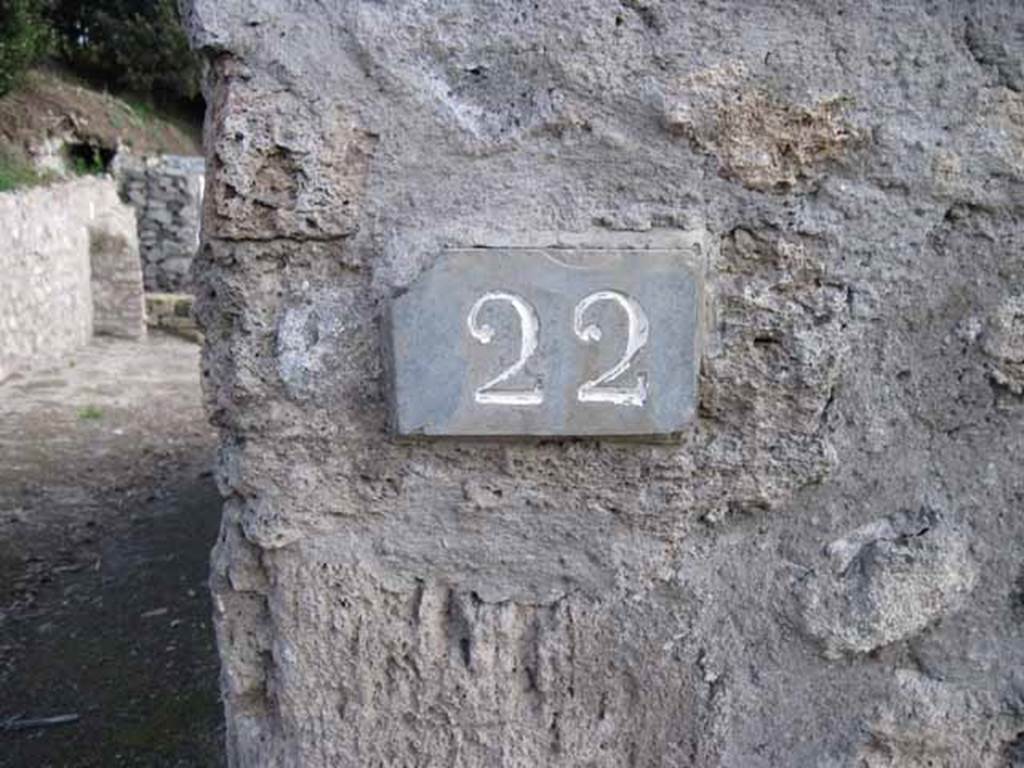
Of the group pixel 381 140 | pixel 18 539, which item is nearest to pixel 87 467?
pixel 18 539

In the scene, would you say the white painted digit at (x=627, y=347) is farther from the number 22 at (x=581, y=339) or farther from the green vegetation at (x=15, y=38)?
the green vegetation at (x=15, y=38)

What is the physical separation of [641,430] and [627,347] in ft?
0.29

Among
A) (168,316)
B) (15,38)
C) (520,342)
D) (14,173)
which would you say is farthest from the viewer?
(168,316)

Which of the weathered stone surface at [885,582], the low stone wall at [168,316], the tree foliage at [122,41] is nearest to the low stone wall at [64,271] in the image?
the low stone wall at [168,316]

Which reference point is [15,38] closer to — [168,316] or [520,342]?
[168,316]

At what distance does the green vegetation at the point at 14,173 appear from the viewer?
7.16 meters

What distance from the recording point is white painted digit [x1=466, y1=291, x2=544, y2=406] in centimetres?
91

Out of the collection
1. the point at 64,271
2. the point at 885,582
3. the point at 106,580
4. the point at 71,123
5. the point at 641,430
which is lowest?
the point at 106,580

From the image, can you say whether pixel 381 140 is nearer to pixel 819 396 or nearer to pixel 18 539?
pixel 819 396

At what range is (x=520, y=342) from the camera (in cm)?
92

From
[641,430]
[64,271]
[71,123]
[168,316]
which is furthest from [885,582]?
[71,123]

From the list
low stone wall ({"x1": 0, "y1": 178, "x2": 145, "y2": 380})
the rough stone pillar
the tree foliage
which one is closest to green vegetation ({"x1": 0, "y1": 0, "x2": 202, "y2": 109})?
the tree foliage

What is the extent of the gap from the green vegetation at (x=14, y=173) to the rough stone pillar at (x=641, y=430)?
6.82m

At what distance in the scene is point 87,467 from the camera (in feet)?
14.5
